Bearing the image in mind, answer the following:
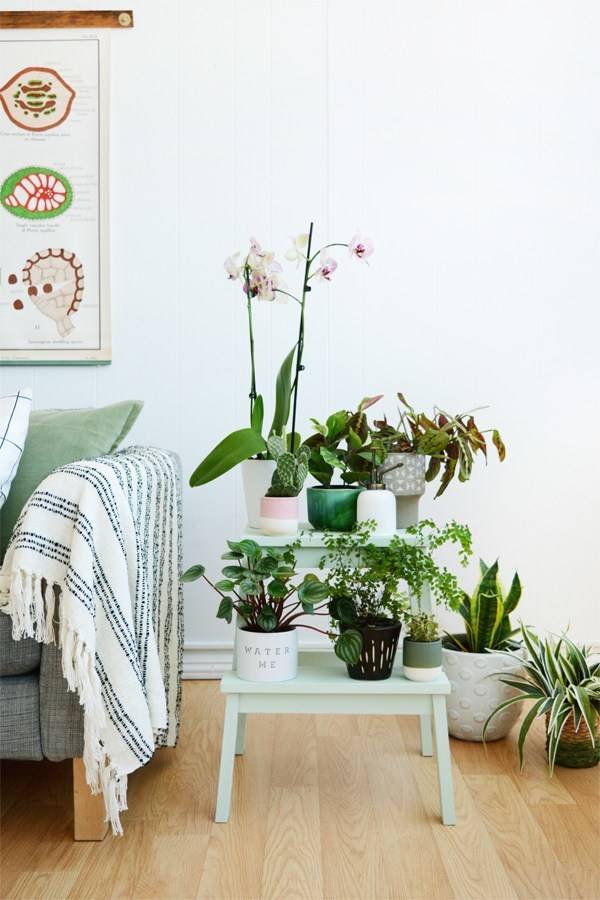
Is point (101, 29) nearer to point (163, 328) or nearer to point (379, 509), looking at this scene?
point (163, 328)

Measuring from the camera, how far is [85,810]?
57.9 inches

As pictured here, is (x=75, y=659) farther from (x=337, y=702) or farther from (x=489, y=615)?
(x=489, y=615)

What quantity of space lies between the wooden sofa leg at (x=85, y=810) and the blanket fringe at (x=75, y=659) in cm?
6

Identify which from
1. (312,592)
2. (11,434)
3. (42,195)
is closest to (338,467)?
(312,592)

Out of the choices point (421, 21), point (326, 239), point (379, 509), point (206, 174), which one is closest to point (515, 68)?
point (421, 21)

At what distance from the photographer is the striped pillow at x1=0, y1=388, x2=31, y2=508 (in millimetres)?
1648

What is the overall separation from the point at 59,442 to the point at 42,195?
101cm

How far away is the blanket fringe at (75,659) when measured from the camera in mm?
1364

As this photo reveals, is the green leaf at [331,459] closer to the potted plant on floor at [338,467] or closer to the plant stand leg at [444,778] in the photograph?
the potted plant on floor at [338,467]

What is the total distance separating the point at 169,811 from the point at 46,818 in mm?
224

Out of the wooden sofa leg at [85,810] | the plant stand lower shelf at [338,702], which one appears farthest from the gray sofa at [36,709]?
the plant stand lower shelf at [338,702]

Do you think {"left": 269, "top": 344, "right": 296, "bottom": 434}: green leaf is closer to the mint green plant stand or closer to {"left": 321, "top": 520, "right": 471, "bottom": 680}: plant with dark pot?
{"left": 321, "top": 520, "right": 471, "bottom": 680}: plant with dark pot

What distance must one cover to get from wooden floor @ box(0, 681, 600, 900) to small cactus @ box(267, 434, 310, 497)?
60 cm

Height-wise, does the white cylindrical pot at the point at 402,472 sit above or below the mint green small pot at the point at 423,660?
above
